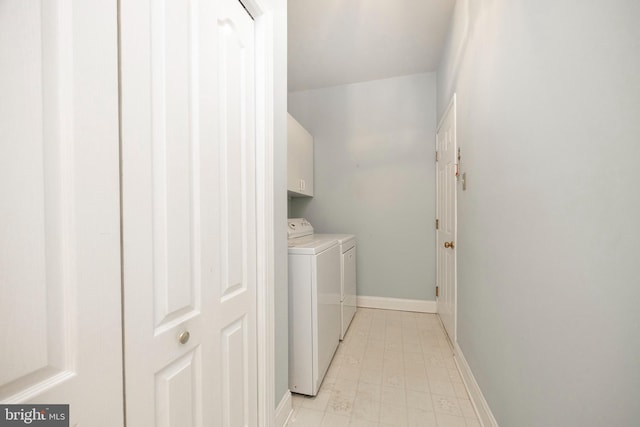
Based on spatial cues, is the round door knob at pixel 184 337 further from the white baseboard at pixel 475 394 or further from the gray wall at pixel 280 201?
the white baseboard at pixel 475 394

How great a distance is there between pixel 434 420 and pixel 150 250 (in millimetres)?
1641

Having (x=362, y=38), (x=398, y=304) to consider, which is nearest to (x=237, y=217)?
(x=362, y=38)

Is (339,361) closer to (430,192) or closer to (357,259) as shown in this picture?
(357,259)

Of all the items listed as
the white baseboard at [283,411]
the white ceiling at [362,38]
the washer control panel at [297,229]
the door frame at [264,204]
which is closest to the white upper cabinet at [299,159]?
the washer control panel at [297,229]

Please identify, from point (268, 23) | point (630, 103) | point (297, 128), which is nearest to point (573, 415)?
point (630, 103)

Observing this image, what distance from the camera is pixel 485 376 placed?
4.28 feet

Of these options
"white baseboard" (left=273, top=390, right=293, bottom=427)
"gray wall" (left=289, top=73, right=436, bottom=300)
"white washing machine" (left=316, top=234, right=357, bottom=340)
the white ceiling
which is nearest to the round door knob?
"white baseboard" (left=273, top=390, right=293, bottom=427)

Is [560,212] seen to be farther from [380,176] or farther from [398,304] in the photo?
[398,304]

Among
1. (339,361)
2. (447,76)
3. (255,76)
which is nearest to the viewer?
(255,76)

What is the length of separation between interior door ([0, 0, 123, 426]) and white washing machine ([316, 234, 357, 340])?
180 centimetres

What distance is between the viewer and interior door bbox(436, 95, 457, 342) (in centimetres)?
199

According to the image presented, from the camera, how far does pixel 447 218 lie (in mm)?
2203

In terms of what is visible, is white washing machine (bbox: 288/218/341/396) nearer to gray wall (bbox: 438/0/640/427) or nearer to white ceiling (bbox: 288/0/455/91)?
gray wall (bbox: 438/0/640/427)

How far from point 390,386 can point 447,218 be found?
1.39 m
